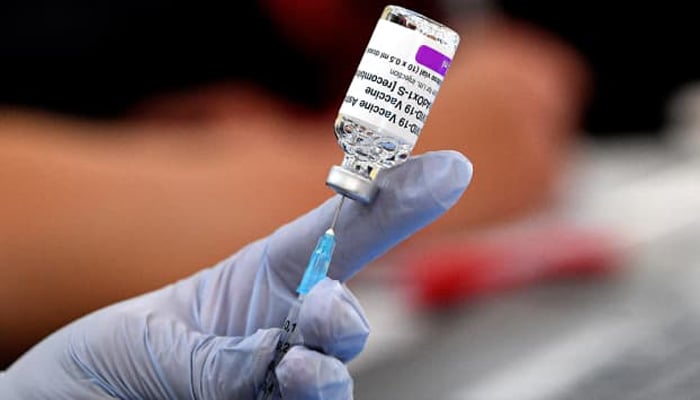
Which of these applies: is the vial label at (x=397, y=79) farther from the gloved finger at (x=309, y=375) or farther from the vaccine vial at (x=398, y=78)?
the gloved finger at (x=309, y=375)

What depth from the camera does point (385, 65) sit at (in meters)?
0.65

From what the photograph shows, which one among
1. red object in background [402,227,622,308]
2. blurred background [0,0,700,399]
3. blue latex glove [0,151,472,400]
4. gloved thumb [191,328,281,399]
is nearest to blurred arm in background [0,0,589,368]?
blurred background [0,0,700,399]

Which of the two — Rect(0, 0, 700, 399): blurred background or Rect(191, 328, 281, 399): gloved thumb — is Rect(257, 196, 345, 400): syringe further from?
Rect(0, 0, 700, 399): blurred background

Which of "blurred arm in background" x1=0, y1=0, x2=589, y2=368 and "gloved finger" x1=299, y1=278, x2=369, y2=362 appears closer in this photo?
"gloved finger" x1=299, y1=278, x2=369, y2=362

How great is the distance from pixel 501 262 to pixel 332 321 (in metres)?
1.19

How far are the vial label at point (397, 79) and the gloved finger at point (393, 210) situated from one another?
60 mm

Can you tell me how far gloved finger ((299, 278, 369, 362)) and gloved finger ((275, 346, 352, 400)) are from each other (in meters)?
0.01

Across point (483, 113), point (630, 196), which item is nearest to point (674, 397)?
point (483, 113)

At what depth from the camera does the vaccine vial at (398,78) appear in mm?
646

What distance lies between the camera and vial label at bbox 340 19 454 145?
65 cm

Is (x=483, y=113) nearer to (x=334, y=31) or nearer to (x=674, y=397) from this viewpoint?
(x=334, y=31)

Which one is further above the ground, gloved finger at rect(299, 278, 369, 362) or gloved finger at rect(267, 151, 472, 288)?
gloved finger at rect(267, 151, 472, 288)

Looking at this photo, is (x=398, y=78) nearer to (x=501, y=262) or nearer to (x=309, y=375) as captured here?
(x=309, y=375)

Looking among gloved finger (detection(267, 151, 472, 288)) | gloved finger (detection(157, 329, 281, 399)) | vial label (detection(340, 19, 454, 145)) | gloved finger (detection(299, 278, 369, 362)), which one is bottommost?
gloved finger (detection(157, 329, 281, 399))
